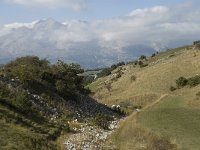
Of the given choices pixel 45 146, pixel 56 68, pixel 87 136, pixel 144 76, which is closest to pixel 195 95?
pixel 87 136

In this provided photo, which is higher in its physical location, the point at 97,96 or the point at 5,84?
the point at 5,84

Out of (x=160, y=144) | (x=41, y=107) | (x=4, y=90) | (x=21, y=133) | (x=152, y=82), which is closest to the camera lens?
(x=160, y=144)

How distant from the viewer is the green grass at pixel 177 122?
117 feet

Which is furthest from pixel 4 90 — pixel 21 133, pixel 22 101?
pixel 21 133

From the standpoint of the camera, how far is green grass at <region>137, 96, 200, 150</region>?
3566cm

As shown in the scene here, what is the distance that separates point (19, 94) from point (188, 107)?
68.6ft

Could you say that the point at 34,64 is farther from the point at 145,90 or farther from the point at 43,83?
the point at 145,90

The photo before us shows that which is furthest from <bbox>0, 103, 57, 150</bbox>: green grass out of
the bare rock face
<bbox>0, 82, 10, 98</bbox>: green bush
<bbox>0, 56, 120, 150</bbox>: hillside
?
<bbox>0, 82, 10, 98</bbox>: green bush

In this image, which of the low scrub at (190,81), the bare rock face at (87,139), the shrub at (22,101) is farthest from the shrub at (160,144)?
the low scrub at (190,81)

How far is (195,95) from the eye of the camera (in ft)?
182

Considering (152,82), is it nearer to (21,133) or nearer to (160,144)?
(21,133)

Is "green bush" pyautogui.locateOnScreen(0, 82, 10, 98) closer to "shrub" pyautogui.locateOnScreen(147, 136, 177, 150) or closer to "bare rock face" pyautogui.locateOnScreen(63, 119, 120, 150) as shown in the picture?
"bare rock face" pyautogui.locateOnScreen(63, 119, 120, 150)

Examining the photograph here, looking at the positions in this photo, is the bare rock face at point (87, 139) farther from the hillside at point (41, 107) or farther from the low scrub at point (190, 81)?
the low scrub at point (190, 81)

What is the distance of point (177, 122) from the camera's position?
42.0 m
